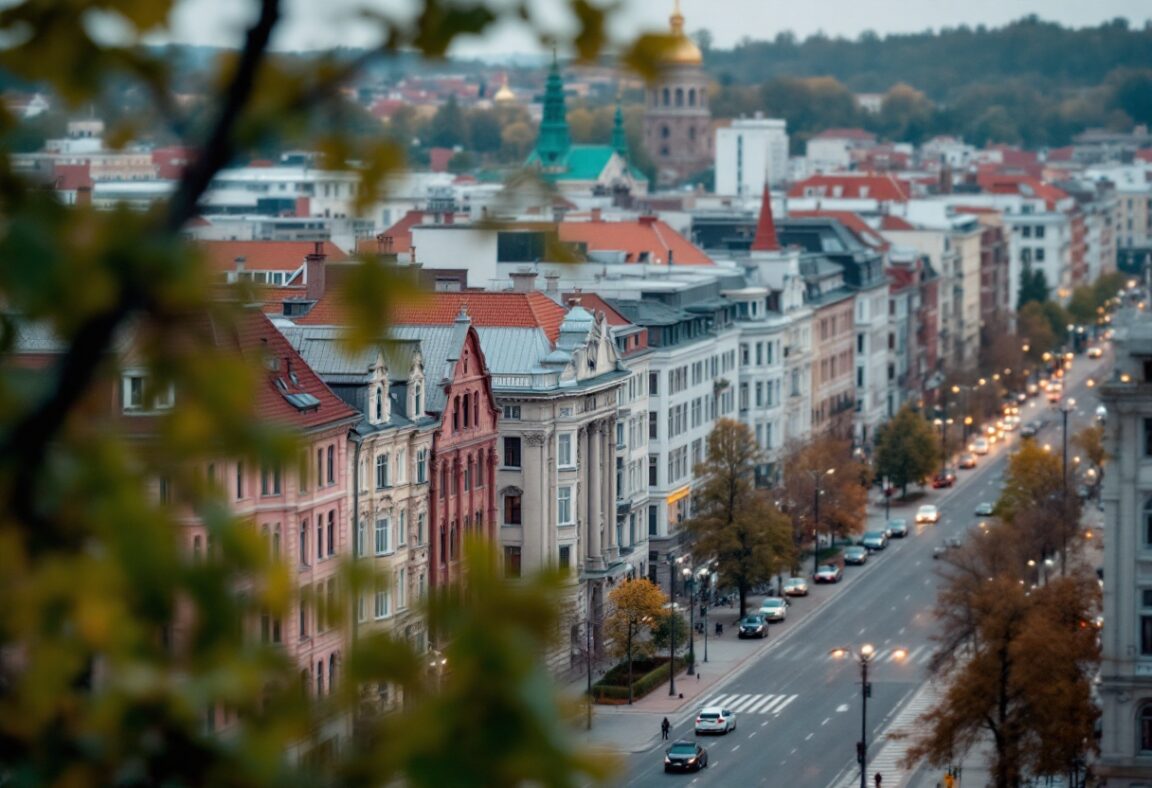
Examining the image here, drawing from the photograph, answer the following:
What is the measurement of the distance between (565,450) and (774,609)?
45.4 feet

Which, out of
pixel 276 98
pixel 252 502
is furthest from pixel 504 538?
pixel 276 98

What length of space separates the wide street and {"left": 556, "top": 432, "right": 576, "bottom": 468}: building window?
9.19m

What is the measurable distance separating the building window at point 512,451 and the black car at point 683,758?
710 inches

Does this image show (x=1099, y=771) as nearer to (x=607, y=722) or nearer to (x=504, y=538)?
(x=607, y=722)

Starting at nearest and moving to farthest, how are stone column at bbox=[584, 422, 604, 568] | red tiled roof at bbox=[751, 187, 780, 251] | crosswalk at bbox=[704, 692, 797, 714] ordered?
crosswalk at bbox=[704, 692, 797, 714] → stone column at bbox=[584, 422, 604, 568] → red tiled roof at bbox=[751, 187, 780, 251]

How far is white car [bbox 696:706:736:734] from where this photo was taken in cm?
7612

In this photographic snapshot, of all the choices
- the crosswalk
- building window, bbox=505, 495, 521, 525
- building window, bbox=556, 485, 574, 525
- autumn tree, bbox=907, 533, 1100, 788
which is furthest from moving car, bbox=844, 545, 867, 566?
autumn tree, bbox=907, 533, 1100, 788

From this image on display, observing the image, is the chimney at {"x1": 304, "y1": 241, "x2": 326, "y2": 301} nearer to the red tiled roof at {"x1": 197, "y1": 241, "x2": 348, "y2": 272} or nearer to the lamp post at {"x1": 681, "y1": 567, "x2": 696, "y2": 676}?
the lamp post at {"x1": 681, "y1": 567, "x2": 696, "y2": 676}

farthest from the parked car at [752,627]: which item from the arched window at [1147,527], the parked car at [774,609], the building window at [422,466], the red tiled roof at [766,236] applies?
the red tiled roof at [766,236]

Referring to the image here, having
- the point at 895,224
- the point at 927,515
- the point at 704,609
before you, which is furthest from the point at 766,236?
the point at 895,224

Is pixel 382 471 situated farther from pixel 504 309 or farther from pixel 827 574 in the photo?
pixel 827 574

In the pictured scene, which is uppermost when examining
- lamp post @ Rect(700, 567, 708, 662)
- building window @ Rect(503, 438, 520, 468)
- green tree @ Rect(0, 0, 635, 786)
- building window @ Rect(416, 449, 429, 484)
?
green tree @ Rect(0, 0, 635, 786)

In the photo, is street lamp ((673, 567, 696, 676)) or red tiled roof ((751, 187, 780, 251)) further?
red tiled roof ((751, 187, 780, 251))

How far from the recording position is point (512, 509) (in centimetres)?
8650
